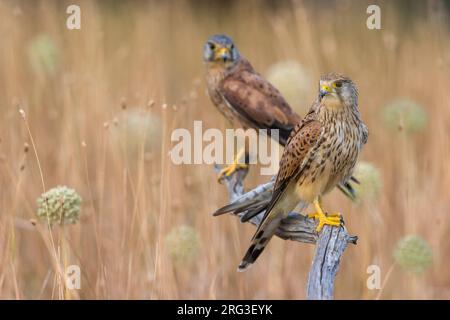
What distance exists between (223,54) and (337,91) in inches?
71.9

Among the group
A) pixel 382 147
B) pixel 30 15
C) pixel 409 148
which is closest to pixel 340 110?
pixel 409 148

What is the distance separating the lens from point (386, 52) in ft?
24.2

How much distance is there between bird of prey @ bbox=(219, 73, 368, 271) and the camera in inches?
140

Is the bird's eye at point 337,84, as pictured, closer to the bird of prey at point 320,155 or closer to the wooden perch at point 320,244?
the bird of prey at point 320,155

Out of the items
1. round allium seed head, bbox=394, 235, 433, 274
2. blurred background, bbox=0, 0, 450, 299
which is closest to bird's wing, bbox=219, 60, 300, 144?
blurred background, bbox=0, 0, 450, 299

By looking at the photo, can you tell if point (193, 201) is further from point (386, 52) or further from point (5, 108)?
point (386, 52)

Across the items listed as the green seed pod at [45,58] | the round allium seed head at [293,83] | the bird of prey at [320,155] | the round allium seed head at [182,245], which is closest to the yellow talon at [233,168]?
the round allium seed head at [182,245]

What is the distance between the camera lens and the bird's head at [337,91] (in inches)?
136

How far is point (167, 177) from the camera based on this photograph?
3887 mm

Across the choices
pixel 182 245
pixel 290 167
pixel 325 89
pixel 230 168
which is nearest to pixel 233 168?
pixel 230 168

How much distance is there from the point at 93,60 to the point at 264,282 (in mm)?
2313

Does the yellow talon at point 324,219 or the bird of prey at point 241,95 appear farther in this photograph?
the bird of prey at point 241,95

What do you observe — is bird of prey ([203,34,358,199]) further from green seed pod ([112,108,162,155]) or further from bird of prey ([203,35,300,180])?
green seed pod ([112,108,162,155])

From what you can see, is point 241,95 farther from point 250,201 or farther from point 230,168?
point 250,201
